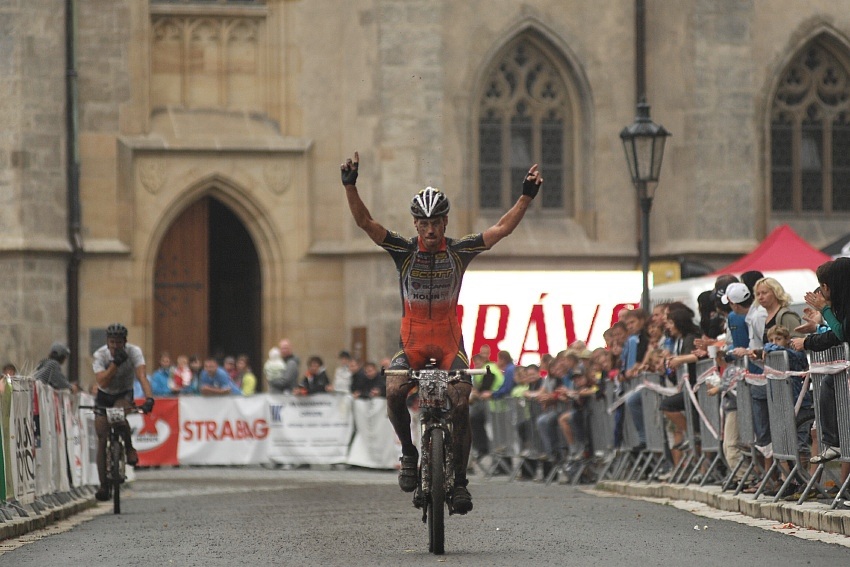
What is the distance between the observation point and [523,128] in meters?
35.1

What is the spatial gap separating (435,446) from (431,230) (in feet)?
4.32

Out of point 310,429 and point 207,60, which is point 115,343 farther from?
point 207,60

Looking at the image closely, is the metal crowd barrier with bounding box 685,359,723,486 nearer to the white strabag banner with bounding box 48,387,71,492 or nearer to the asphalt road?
the asphalt road

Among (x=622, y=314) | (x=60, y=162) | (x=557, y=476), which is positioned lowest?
(x=557, y=476)

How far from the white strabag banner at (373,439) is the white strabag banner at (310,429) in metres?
0.16

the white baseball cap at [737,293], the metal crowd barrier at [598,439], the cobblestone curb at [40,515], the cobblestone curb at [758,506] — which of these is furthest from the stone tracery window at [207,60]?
the white baseball cap at [737,293]

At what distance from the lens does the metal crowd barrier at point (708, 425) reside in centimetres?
1602

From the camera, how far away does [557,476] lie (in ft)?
74.4

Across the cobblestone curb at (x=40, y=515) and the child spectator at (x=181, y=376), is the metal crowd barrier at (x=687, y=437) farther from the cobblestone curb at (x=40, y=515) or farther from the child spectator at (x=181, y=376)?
the child spectator at (x=181, y=376)

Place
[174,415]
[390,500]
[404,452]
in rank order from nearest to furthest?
[404,452] < [390,500] < [174,415]

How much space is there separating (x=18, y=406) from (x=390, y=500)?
3.97 metres

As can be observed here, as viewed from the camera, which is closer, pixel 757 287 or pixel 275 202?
pixel 757 287

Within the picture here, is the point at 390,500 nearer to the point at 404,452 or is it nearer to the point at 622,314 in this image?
the point at 622,314

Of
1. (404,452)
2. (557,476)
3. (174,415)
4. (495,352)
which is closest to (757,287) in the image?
(404,452)
